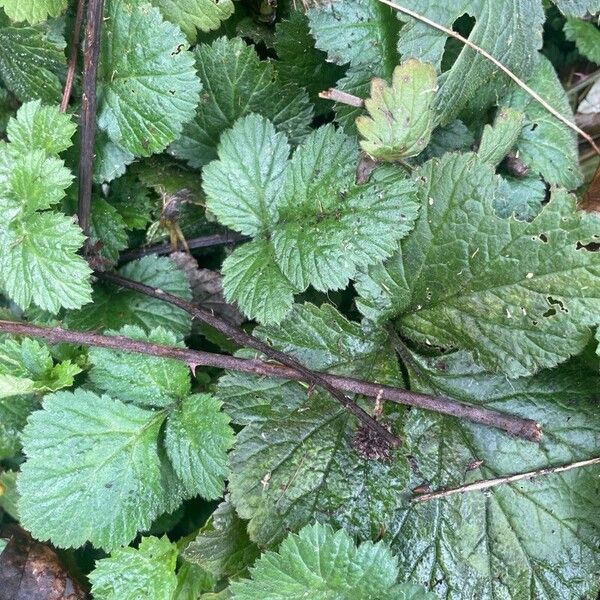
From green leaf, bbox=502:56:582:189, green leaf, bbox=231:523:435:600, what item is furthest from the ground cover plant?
green leaf, bbox=502:56:582:189

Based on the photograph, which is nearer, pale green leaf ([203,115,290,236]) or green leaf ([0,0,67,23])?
green leaf ([0,0,67,23])

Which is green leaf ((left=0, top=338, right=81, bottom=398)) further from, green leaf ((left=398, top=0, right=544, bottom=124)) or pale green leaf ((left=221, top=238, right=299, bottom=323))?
green leaf ((left=398, top=0, right=544, bottom=124))

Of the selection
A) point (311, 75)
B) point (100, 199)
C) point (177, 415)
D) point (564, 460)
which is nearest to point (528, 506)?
point (564, 460)

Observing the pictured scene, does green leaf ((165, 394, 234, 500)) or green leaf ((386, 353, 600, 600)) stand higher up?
green leaf ((386, 353, 600, 600))

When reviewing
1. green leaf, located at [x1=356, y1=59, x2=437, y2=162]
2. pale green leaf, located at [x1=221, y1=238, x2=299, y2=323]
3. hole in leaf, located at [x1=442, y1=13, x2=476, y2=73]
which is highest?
hole in leaf, located at [x1=442, y1=13, x2=476, y2=73]

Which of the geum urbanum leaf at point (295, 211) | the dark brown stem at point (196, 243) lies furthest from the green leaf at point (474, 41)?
the dark brown stem at point (196, 243)

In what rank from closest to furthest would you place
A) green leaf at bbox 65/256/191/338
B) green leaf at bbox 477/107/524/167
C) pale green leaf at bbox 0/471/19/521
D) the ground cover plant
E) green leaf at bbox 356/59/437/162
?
green leaf at bbox 356/59/437/162, the ground cover plant, green leaf at bbox 477/107/524/167, green leaf at bbox 65/256/191/338, pale green leaf at bbox 0/471/19/521

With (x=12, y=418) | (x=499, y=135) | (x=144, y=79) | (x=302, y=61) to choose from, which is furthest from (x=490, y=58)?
(x=12, y=418)
